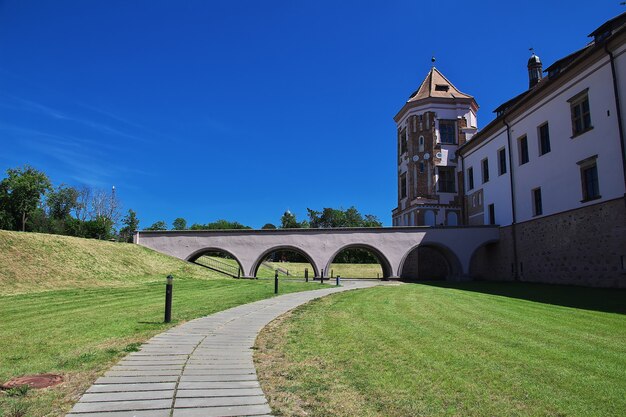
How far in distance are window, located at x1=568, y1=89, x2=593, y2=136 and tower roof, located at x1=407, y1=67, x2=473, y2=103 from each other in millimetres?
21270

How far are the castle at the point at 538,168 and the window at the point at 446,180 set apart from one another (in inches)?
4.1

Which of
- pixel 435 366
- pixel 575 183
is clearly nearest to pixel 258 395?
pixel 435 366

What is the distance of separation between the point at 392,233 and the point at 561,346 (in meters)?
31.4

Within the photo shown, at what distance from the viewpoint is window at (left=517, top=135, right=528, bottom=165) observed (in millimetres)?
31719

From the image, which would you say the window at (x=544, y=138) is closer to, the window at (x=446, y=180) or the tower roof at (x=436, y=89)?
the window at (x=446, y=180)

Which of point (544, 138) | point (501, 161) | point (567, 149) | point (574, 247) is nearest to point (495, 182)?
point (501, 161)

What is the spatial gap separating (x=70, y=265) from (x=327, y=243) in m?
20.8

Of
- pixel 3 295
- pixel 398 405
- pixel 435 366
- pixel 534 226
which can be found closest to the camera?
pixel 398 405

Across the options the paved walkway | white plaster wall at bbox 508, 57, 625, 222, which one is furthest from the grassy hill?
white plaster wall at bbox 508, 57, 625, 222

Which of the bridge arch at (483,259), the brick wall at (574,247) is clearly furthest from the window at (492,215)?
the brick wall at (574,247)

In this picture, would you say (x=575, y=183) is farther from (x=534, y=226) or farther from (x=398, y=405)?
(x=398, y=405)

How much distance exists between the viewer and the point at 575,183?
25.4m

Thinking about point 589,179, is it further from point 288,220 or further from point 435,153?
point 288,220

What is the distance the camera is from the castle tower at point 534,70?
1625 inches
